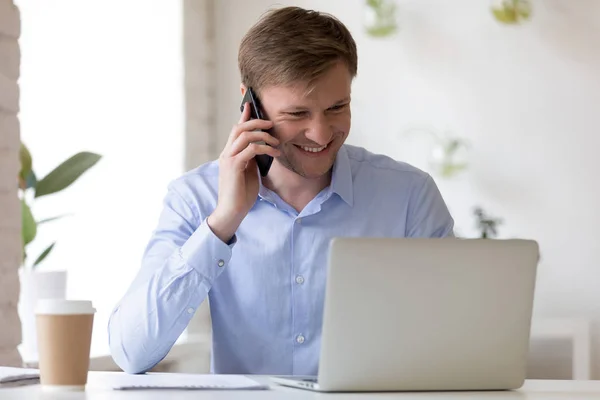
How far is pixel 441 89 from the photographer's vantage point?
378cm

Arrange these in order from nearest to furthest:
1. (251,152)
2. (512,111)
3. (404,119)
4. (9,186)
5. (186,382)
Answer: (186,382)
(251,152)
(9,186)
(512,111)
(404,119)

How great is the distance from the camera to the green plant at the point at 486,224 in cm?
358

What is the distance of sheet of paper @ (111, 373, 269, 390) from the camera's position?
137 centimetres

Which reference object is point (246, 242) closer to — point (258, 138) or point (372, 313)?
point (258, 138)

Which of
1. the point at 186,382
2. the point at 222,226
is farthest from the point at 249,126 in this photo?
the point at 186,382

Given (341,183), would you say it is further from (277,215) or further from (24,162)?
(24,162)

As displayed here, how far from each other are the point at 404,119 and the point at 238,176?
208cm

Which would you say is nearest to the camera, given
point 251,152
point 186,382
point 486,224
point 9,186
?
point 186,382

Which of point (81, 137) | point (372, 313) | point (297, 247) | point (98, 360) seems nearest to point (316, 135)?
point (297, 247)

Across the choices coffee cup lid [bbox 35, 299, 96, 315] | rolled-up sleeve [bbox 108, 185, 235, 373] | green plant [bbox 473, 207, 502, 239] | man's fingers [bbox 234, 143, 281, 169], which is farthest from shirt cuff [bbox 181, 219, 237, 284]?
green plant [bbox 473, 207, 502, 239]

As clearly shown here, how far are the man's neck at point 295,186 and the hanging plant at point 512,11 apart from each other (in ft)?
6.05

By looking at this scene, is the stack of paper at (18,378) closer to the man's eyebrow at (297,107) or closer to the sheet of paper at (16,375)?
the sheet of paper at (16,375)

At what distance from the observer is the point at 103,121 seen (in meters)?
3.67

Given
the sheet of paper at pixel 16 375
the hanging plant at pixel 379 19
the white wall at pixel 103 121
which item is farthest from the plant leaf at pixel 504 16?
the sheet of paper at pixel 16 375
